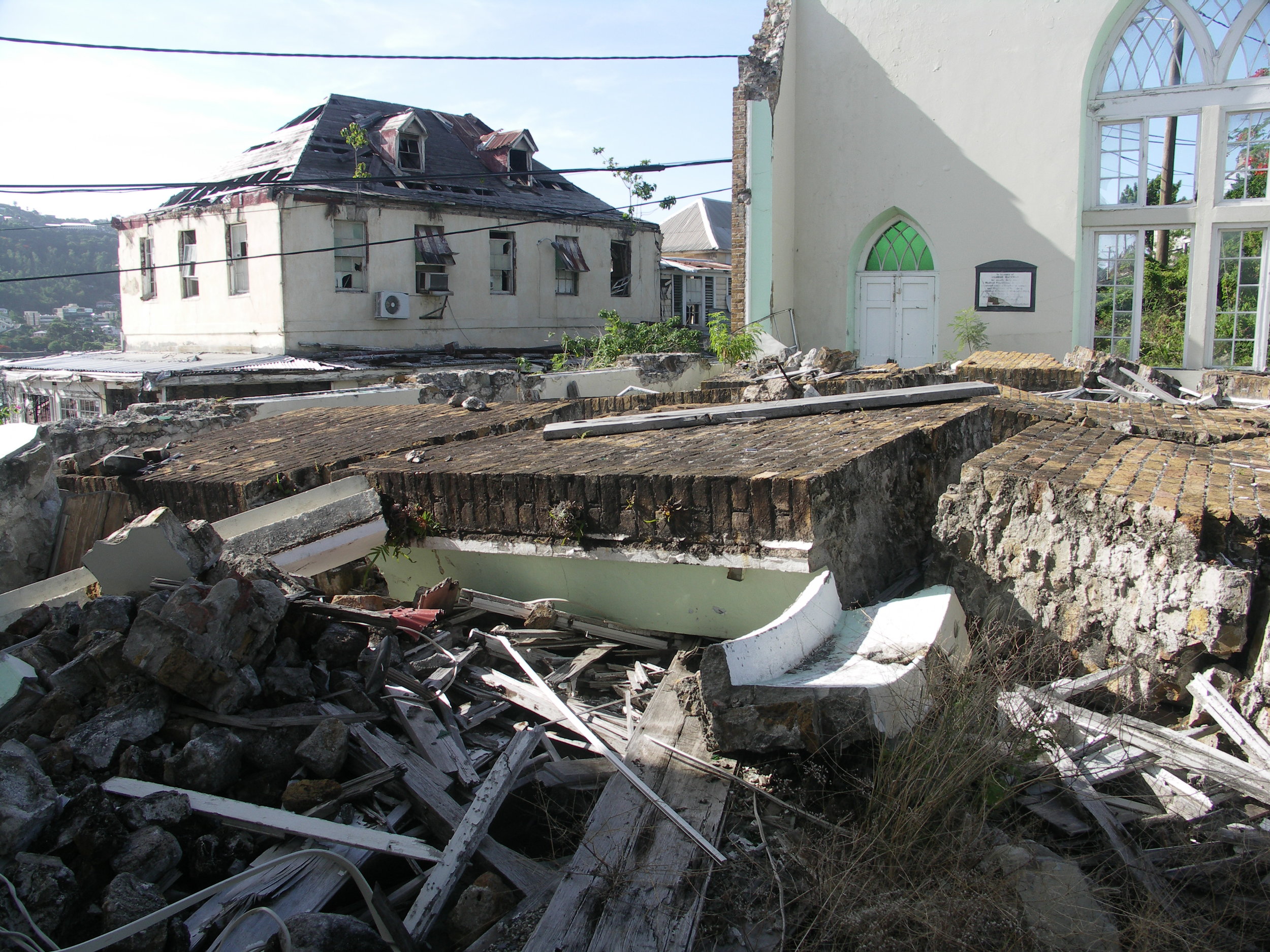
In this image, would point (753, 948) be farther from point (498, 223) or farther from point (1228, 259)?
point (498, 223)

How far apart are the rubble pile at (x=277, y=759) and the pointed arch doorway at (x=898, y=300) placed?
44.7 feet

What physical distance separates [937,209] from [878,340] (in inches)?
98.5

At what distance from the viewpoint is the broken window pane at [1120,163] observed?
574 inches

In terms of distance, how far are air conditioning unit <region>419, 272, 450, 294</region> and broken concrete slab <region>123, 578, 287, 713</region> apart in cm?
1863

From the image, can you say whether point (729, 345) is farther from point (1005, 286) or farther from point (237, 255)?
point (237, 255)

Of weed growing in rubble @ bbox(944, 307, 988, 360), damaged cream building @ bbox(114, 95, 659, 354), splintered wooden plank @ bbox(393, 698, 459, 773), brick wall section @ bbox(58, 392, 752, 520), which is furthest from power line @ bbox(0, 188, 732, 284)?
splintered wooden plank @ bbox(393, 698, 459, 773)

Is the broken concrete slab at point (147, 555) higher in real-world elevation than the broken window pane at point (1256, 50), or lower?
lower

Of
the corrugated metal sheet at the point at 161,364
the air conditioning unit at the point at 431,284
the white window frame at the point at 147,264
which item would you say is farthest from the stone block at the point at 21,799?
the white window frame at the point at 147,264

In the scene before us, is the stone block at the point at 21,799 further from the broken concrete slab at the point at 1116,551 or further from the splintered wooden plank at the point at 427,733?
the broken concrete slab at the point at 1116,551

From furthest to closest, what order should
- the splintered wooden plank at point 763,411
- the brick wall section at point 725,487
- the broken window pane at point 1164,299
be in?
1. the broken window pane at point 1164,299
2. the splintered wooden plank at point 763,411
3. the brick wall section at point 725,487

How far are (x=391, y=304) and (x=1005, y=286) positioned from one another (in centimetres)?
1296

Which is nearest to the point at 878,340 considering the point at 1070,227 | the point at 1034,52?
the point at 1070,227

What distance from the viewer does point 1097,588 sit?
11.8 ft

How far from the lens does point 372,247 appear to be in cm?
2005
